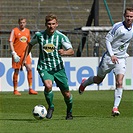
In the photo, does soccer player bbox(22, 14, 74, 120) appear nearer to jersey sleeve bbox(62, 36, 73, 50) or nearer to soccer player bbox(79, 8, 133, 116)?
jersey sleeve bbox(62, 36, 73, 50)

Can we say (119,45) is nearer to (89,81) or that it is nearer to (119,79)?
(119,79)

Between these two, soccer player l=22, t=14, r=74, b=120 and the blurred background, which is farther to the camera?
the blurred background

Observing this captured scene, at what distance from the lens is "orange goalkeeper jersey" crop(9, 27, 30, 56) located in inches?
720

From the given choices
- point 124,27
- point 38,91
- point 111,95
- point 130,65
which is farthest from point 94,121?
point 130,65

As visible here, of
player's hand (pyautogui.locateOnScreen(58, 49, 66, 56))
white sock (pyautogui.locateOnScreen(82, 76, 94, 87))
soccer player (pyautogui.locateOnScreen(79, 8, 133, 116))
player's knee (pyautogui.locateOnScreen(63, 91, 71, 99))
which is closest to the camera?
player's hand (pyautogui.locateOnScreen(58, 49, 66, 56))

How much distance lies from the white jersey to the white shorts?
0.16 meters

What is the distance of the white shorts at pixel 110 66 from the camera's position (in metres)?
12.1

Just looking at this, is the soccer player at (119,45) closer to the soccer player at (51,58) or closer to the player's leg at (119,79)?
the player's leg at (119,79)

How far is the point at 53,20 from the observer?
10797mm

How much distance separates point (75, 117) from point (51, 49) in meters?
1.50

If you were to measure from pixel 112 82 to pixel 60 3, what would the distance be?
8514 mm

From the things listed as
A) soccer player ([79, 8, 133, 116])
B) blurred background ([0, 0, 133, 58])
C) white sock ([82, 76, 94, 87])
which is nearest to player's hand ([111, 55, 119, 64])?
soccer player ([79, 8, 133, 116])

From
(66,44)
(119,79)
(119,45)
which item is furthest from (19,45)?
(66,44)

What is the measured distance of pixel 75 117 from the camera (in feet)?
38.5
